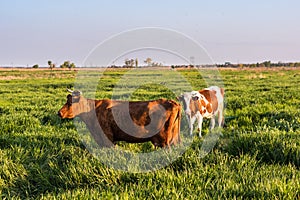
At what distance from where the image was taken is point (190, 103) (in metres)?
8.03

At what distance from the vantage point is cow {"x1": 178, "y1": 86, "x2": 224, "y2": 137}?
793cm

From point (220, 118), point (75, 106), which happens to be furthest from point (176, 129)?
point (220, 118)

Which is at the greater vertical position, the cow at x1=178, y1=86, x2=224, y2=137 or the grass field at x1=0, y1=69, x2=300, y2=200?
the cow at x1=178, y1=86, x2=224, y2=137

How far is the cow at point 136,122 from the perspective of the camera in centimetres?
535

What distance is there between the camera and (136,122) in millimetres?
5352

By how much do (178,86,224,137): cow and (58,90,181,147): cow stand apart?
2.00 metres

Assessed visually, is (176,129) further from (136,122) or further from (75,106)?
(75,106)

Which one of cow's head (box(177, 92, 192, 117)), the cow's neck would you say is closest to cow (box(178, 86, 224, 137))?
cow's head (box(177, 92, 192, 117))

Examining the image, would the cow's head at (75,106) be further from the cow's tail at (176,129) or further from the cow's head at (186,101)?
the cow's head at (186,101)

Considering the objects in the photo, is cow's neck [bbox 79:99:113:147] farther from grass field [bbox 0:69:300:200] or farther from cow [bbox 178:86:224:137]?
cow [bbox 178:86:224:137]

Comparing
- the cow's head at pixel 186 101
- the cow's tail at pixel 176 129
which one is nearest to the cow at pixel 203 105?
the cow's head at pixel 186 101

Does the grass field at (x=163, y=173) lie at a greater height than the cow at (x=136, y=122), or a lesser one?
lesser

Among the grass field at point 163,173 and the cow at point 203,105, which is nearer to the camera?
the grass field at point 163,173

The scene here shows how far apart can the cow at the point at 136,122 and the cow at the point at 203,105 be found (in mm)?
2001
